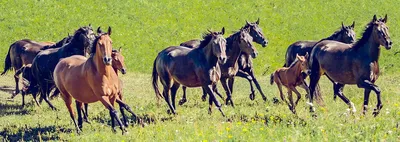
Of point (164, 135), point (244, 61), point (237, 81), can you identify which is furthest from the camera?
point (237, 81)

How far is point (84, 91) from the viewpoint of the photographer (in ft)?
44.3

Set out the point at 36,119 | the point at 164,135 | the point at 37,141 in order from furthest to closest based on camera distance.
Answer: the point at 36,119
the point at 37,141
the point at 164,135

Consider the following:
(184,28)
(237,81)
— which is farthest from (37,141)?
(184,28)

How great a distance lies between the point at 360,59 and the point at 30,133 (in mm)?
7832

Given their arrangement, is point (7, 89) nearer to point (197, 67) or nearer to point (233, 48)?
point (233, 48)

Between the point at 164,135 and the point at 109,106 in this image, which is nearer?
the point at 164,135

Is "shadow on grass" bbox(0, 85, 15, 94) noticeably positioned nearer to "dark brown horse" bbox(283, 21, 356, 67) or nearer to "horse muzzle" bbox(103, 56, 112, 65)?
"dark brown horse" bbox(283, 21, 356, 67)

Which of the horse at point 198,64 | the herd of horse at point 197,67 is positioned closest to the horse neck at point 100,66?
the herd of horse at point 197,67

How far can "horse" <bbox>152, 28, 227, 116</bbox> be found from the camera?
14914 millimetres

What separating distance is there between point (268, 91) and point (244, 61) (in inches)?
137

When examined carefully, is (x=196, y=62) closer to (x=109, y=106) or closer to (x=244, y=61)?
(x=109, y=106)

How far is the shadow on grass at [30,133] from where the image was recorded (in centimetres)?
1335

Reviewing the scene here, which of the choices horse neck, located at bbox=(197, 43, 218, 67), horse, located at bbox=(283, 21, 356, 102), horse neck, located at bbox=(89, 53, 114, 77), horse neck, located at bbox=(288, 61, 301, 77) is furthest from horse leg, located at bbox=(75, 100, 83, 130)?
horse, located at bbox=(283, 21, 356, 102)

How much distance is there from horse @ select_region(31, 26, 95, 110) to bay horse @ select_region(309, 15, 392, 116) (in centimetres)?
630
